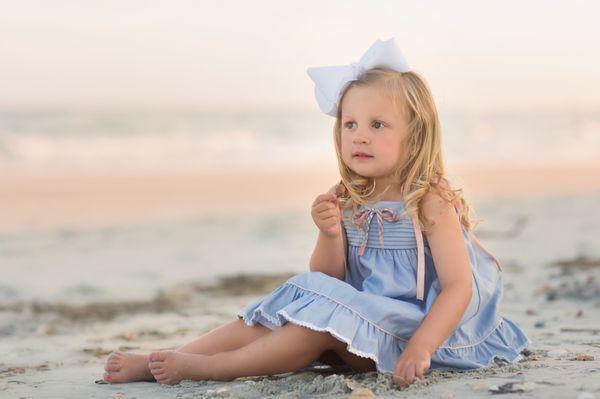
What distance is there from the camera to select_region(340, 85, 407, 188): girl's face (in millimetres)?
3551

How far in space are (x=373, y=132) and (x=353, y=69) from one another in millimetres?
292

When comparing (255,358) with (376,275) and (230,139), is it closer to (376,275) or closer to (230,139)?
(376,275)

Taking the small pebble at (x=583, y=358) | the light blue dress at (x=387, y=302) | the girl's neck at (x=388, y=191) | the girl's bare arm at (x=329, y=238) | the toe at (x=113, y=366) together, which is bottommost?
the small pebble at (x=583, y=358)

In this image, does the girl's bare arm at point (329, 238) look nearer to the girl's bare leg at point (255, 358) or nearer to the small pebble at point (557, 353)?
the girl's bare leg at point (255, 358)

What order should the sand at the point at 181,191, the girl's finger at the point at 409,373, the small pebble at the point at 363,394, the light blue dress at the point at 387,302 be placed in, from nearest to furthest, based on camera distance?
the small pebble at the point at 363,394
the girl's finger at the point at 409,373
the light blue dress at the point at 387,302
the sand at the point at 181,191

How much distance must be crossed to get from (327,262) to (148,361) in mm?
824

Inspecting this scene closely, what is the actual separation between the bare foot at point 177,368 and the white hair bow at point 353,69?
3.89 ft

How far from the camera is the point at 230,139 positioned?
22.8 metres

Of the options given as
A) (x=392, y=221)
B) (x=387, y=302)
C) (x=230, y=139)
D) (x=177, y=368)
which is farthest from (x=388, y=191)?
(x=230, y=139)

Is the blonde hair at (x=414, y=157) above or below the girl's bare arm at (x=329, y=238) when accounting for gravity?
above

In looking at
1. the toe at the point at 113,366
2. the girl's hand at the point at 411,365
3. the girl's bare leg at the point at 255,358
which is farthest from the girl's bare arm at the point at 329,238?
the toe at the point at 113,366

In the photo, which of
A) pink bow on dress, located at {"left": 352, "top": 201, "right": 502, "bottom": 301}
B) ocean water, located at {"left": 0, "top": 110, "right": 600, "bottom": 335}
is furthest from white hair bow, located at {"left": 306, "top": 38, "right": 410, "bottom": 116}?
ocean water, located at {"left": 0, "top": 110, "right": 600, "bottom": 335}

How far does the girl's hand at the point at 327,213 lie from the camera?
3.52m

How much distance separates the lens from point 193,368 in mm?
3510
